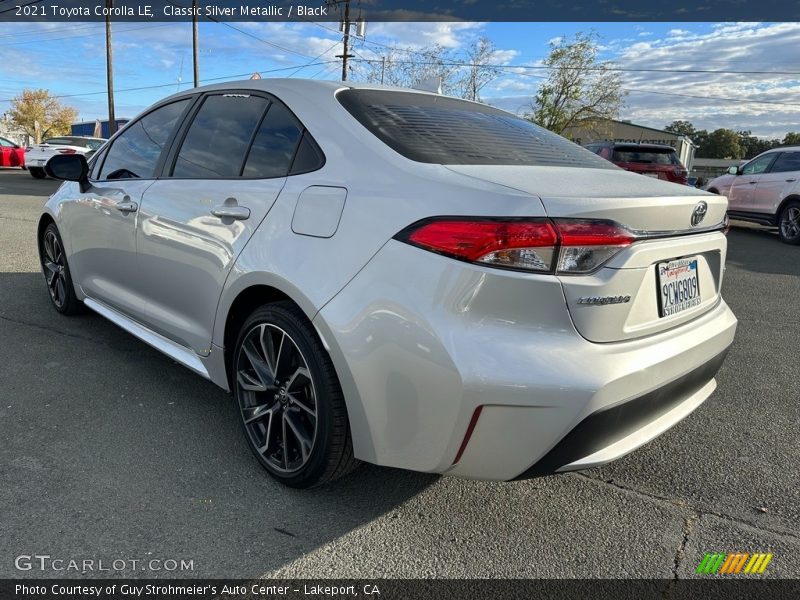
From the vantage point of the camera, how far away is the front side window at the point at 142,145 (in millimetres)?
3254

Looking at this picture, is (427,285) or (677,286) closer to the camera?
(427,285)

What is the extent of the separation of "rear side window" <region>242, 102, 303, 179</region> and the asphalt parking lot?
1286 millimetres

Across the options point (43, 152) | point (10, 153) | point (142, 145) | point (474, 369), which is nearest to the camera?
point (474, 369)

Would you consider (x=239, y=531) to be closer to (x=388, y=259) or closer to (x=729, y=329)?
(x=388, y=259)

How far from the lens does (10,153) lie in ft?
71.9

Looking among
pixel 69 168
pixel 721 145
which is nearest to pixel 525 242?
pixel 69 168

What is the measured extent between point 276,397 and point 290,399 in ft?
0.35

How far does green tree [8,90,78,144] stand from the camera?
74125 mm

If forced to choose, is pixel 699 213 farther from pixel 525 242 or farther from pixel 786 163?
pixel 786 163

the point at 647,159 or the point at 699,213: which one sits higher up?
the point at 699,213

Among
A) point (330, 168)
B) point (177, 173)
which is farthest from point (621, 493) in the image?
point (177, 173)

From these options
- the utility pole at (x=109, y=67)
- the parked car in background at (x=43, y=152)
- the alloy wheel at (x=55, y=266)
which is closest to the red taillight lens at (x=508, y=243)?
the alloy wheel at (x=55, y=266)

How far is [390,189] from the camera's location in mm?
1957

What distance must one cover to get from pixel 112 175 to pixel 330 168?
217 centimetres
